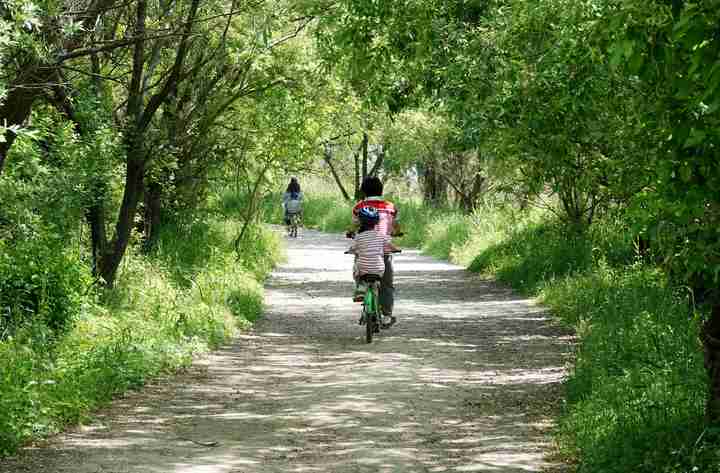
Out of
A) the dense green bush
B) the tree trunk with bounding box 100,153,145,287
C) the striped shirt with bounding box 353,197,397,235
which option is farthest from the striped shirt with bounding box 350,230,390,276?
the dense green bush

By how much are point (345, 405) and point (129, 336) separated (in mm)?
2959

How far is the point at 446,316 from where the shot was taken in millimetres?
17672

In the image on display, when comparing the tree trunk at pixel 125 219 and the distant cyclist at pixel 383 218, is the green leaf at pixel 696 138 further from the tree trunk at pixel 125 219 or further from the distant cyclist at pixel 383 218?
the tree trunk at pixel 125 219

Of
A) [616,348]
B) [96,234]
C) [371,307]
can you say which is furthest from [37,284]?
[616,348]

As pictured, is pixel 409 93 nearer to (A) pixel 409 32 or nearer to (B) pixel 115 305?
(A) pixel 409 32

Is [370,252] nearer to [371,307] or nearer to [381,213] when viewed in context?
[381,213]

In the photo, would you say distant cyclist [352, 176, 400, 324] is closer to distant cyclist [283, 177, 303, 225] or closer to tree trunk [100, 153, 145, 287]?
tree trunk [100, 153, 145, 287]

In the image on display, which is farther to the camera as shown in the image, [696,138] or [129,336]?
[129,336]

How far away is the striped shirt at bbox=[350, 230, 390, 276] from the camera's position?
574 inches

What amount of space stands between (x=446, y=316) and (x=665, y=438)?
34.1ft

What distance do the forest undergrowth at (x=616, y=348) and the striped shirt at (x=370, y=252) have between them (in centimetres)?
263

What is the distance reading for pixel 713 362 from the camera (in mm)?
7270

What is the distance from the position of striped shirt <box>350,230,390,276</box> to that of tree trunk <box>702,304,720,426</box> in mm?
7372

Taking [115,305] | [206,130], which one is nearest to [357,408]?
[115,305]
